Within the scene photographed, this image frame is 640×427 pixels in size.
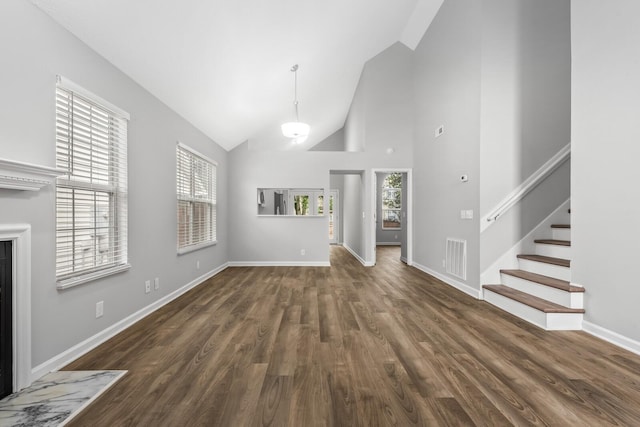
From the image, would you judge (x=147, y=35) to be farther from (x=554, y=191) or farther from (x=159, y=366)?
(x=554, y=191)

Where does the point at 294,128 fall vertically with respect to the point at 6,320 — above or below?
above

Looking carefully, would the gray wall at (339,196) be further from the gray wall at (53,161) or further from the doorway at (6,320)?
the doorway at (6,320)

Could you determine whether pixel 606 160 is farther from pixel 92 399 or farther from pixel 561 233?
pixel 92 399

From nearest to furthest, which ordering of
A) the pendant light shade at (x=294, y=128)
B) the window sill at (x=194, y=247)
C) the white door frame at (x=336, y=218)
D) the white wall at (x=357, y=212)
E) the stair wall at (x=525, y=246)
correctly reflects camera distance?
1. the stair wall at (x=525, y=246)
2. the window sill at (x=194, y=247)
3. the pendant light shade at (x=294, y=128)
4. the white wall at (x=357, y=212)
5. the white door frame at (x=336, y=218)

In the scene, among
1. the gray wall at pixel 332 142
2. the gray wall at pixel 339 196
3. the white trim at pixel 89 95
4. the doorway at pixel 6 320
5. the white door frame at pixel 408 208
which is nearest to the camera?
the doorway at pixel 6 320

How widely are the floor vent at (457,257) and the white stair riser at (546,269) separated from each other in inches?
24.9

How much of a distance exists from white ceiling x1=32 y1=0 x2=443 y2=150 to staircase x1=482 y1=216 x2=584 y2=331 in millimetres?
3853

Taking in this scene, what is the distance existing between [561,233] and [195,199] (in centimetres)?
490

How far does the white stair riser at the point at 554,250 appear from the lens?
3234mm

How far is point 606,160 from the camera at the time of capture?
8.00 ft

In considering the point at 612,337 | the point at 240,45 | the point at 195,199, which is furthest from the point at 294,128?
the point at 612,337

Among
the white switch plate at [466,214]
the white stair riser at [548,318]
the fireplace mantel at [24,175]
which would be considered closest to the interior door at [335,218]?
the white switch plate at [466,214]

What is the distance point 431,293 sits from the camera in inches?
155

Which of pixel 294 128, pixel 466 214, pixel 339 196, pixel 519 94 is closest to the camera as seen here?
pixel 519 94
